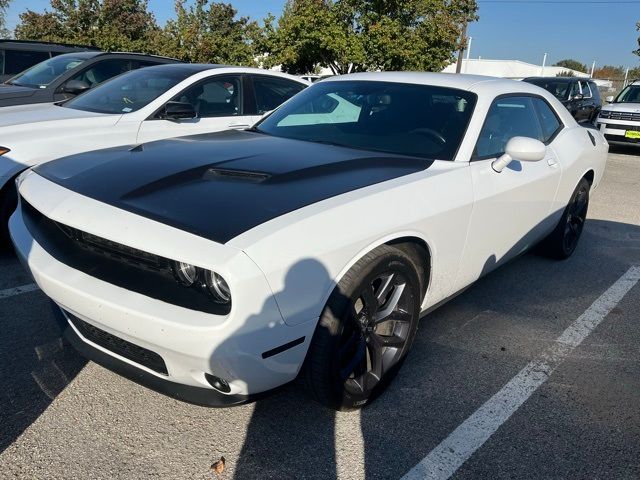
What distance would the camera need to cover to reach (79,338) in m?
2.53

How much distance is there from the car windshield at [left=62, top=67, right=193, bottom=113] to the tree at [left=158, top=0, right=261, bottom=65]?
20.2 metres

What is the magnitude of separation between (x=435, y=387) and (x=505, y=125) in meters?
1.86

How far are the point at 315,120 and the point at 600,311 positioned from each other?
2.44 meters

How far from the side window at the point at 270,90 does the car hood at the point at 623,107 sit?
9.24 m

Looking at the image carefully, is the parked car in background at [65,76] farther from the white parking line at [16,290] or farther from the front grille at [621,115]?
the front grille at [621,115]

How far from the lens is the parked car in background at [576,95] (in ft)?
45.9

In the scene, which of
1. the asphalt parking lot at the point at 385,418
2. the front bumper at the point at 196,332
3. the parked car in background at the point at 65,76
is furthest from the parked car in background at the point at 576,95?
the front bumper at the point at 196,332

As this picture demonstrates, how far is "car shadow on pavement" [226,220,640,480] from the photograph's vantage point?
7.71ft

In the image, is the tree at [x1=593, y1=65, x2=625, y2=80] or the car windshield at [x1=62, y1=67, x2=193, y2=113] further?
the tree at [x1=593, y1=65, x2=625, y2=80]

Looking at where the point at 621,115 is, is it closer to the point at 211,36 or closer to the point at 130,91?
the point at 130,91

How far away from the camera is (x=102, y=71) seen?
23.6 feet

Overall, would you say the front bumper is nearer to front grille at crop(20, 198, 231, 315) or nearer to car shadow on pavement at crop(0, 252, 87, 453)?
front grille at crop(20, 198, 231, 315)

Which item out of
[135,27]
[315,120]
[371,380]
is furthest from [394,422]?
[135,27]

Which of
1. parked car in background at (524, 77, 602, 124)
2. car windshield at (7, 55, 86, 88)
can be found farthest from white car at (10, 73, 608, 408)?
parked car in background at (524, 77, 602, 124)
